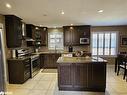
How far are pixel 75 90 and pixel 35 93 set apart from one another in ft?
4.06

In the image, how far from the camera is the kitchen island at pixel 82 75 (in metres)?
3.95

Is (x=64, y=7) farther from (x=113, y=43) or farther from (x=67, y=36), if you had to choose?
(x=113, y=43)

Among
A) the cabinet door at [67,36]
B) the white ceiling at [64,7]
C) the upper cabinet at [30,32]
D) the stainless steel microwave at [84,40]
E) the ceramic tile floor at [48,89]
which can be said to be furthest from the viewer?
the cabinet door at [67,36]

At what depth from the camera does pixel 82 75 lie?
4.03 metres

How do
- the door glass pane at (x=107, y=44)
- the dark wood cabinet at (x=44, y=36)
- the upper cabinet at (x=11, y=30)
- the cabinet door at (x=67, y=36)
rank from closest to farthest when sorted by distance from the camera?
the upper cabinet at (x=11, y=30)
the cabinet door at (x=67, y=36)
the dark wood cabinet at (x=44, y=36)
the door glass pane at (x=107, y=44)

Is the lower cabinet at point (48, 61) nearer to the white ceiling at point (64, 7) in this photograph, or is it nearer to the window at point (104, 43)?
the window at point (104, 43)

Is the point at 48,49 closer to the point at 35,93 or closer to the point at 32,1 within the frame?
the point at 35,93

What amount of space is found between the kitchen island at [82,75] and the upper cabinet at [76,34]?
3496 millimetres

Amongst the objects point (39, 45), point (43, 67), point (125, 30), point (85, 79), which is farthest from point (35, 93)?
point (125, 30)

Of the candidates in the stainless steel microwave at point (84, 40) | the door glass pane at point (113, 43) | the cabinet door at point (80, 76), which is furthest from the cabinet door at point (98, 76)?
the door glass pane at point (113, 43)

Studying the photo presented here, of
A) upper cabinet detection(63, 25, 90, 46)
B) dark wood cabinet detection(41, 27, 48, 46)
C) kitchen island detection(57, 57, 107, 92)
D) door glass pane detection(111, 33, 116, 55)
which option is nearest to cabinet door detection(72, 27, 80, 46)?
upper cabinet detection(63, 25, 90, 46)

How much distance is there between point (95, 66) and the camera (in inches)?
155

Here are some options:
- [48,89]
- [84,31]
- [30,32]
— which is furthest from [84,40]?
[48,89]

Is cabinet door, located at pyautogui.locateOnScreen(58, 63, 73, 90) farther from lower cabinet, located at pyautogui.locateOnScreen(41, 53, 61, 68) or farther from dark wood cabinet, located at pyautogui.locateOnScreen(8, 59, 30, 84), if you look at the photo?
lower cabinet, located at pyautogui.locateOnScreen(41, 53, 61, 68)
